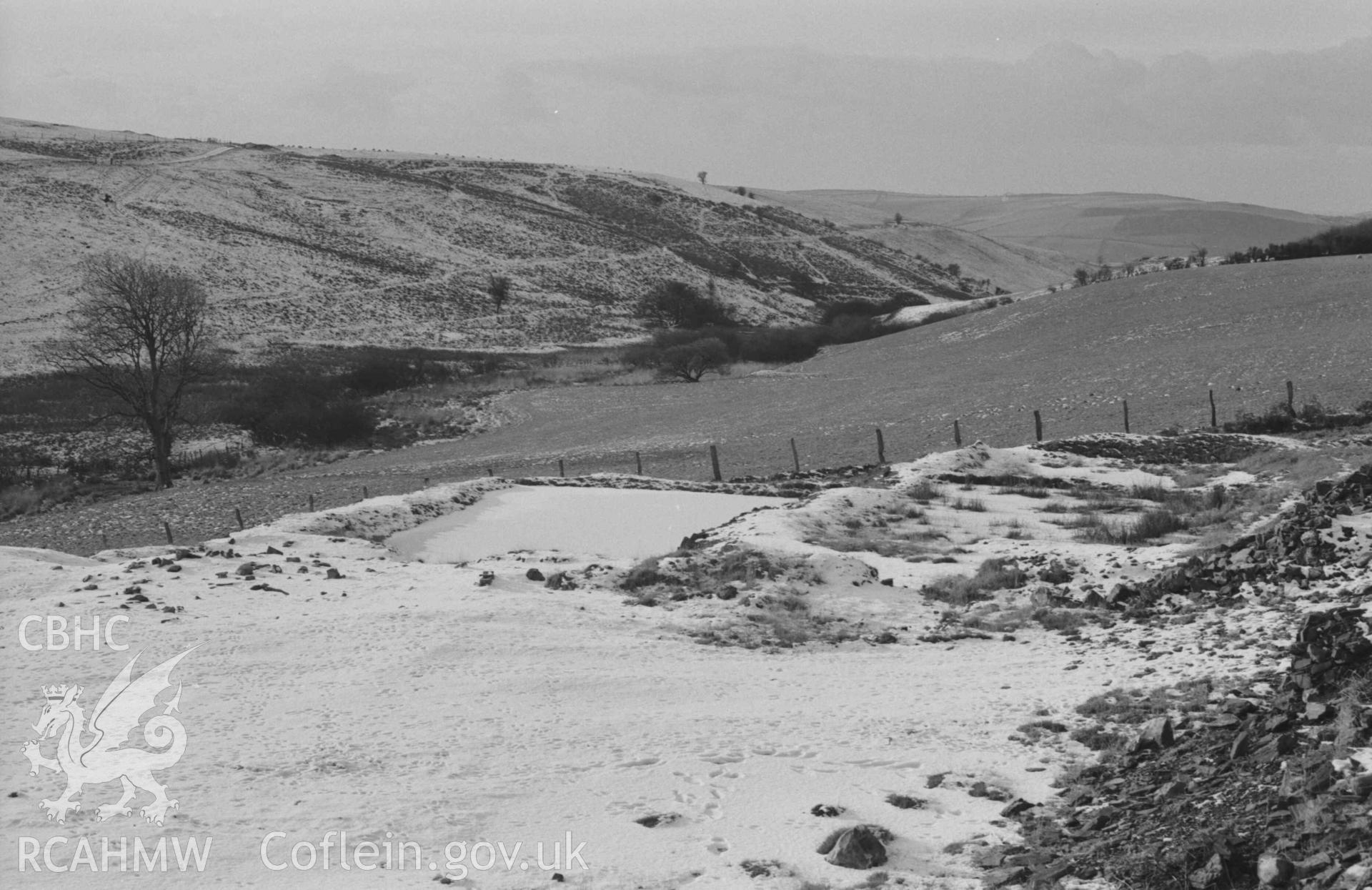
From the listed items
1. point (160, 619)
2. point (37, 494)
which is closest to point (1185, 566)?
point (160, 619)

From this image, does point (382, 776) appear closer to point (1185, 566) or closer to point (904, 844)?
point (904, 844)

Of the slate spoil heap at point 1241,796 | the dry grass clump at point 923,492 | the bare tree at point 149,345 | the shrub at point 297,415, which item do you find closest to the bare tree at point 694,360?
the shrub at point 297,415

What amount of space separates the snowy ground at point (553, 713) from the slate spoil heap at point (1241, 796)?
506mm

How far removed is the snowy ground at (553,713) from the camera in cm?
790

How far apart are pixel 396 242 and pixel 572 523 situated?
77.2 metres

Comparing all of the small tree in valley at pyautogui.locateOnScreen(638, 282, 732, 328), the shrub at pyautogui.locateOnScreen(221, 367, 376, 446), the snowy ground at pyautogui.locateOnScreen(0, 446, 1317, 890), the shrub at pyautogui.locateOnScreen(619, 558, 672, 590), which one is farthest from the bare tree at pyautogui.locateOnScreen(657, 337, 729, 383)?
the snowy ground at pyautogui.locateOnScreen(0, 446, 1317, 890)

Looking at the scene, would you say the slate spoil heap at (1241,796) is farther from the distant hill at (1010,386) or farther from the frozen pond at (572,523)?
the distant hill at (1010,386)

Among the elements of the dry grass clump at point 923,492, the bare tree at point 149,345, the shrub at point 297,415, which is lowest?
the dry grass clump at point 923,492

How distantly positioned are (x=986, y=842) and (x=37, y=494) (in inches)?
1371

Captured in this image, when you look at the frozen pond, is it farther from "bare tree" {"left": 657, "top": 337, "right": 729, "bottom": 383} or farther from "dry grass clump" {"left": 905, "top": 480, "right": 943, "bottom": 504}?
"bare tree" {"left": 657, "top": 337, "right": 729, "bottom": 383}

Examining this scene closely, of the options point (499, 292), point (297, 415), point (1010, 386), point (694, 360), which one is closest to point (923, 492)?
point (1010, 386)

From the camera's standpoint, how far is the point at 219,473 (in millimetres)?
38688

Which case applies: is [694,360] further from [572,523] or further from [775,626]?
[775,626]

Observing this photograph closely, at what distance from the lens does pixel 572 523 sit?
883 inches
